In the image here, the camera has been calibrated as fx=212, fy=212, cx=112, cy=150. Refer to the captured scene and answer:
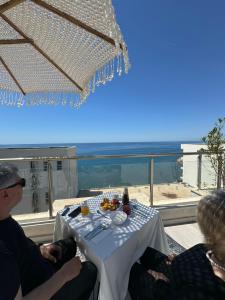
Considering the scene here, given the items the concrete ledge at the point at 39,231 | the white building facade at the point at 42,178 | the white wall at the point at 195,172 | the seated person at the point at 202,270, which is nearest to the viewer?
the seated person at the point at 202,270

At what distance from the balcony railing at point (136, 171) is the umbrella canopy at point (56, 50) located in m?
1.20

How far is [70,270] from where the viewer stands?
4.29 feet

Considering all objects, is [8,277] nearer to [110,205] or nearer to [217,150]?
[110,205]

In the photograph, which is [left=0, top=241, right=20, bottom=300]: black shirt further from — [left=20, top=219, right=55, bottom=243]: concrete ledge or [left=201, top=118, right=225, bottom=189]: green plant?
[left=201, top=118, right=225, bottom=189]: green plant

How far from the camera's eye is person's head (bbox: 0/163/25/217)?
124cm

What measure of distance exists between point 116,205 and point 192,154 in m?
2.39

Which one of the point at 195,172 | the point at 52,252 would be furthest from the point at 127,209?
the point at 195,172

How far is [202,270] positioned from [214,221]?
283 millimetres

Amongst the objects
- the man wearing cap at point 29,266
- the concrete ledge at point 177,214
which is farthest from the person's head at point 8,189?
the concrete ledge at point 177,214

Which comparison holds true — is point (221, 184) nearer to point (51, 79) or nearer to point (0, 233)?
point (51, 79)

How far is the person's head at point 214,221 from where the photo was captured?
0.94 m

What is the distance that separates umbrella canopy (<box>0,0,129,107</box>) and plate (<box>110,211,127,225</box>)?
121 cm

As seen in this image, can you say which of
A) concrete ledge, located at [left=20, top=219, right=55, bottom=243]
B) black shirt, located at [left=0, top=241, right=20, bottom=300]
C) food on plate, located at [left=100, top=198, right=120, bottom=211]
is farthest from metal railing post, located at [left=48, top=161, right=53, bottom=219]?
black shirt, located at [left=0, top=241, right=20, bottom=300]

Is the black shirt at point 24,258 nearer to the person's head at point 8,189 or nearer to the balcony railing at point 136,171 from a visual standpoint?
the person's head at point 8,189
